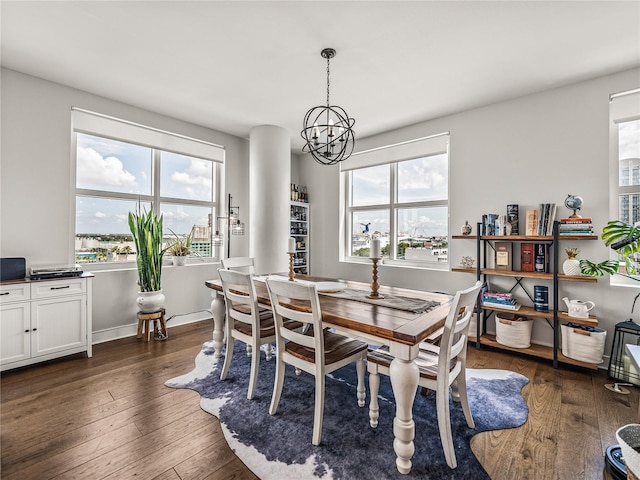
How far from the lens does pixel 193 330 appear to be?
3.60m

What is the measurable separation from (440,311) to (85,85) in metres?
3.86

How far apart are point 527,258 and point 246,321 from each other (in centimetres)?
281

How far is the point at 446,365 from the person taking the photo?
148cm

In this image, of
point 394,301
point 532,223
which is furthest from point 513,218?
point 394,301

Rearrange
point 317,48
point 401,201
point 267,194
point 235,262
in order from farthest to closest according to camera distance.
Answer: point 401,201 → point 267,194 → point 235,262 → point 317,48

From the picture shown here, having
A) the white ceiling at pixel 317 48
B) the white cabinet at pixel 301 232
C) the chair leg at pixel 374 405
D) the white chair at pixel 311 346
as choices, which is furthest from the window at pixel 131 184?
the chair leg at pixel 374 405

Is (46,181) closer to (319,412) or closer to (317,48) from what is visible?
(317,48)

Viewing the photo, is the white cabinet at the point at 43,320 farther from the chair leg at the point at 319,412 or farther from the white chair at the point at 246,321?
the chair leg at the point at 319,412

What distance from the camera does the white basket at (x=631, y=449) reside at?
110 centimetres

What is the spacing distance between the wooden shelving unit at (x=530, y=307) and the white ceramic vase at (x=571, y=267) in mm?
53

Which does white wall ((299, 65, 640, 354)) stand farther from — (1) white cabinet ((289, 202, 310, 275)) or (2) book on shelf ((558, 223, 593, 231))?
(1) white cabinet ((289, 202, 310, 275))

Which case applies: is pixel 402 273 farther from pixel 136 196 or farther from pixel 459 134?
pixel 136 196

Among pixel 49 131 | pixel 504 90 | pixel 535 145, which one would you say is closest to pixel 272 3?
pixel 504 90

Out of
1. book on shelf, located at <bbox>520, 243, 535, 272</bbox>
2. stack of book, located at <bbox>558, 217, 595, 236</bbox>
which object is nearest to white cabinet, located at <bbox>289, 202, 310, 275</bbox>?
book on shelf, located at <bbox>520, 243, 535, 272</bbox>
